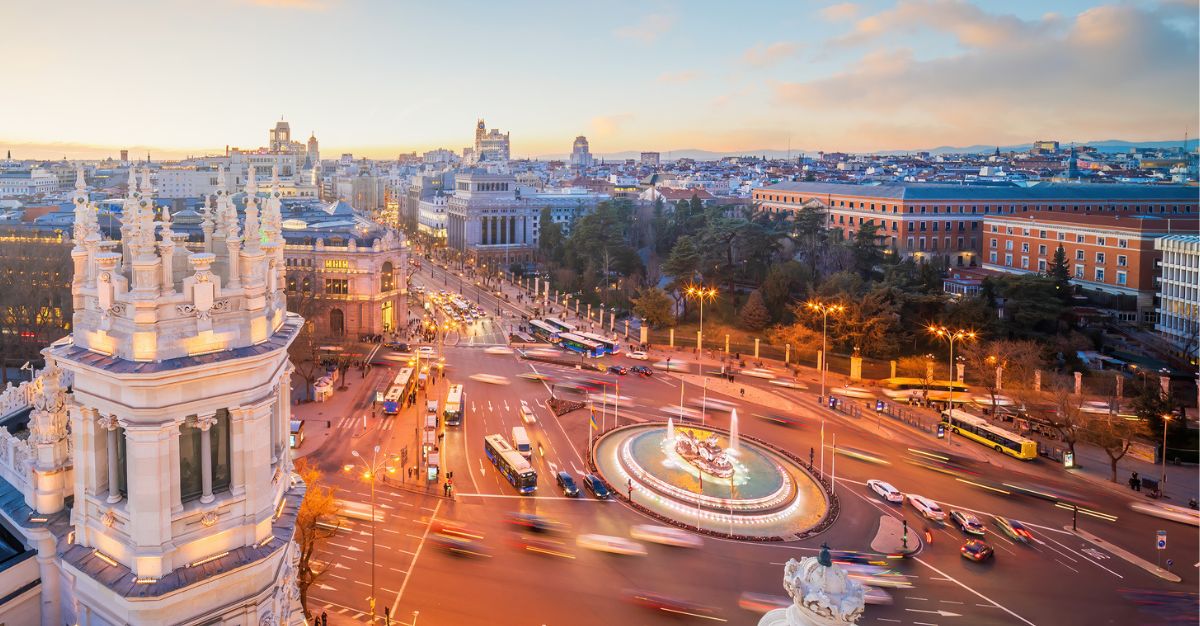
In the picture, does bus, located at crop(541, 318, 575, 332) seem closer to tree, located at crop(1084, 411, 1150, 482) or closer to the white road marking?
tree, located at crop(1084, 411, 1150, 482)

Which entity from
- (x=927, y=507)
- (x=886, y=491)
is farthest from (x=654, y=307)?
(x=927, y=507)

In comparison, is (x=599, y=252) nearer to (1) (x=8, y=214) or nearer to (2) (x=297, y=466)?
(2) (x=297, y=466)

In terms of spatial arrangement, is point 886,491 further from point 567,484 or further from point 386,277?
point 386,277

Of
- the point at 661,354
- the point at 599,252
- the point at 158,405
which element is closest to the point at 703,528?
the point at 158,405

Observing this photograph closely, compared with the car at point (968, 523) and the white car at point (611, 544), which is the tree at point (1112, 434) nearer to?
the car at point (968, 523)

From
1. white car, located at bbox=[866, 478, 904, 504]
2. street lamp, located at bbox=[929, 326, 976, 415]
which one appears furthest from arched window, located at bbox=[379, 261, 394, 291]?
white car, located at bbox=[866, 478, 904, 504]
